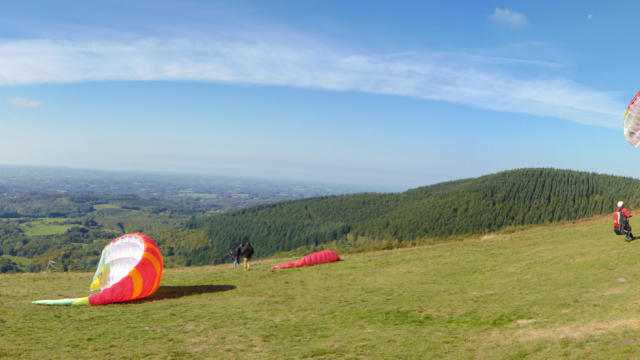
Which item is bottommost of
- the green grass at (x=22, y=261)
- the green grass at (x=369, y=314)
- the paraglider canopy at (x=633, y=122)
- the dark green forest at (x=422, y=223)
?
the green grass at (x=22, y=261)

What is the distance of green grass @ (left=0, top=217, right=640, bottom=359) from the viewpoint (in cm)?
1075

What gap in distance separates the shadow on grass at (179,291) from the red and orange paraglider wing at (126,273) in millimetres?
481

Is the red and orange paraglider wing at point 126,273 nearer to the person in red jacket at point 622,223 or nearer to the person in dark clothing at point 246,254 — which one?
the person in dark clothing at point 246,254

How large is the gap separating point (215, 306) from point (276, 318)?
3.40 m

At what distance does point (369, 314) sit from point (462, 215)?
169m

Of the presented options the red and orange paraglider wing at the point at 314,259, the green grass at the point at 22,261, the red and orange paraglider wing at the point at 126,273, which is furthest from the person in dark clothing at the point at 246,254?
the green grass at the point at 22,261

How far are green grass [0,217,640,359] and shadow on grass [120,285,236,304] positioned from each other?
10cm

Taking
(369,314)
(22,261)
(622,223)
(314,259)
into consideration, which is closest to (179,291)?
(314,259)

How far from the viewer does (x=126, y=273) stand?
17625mm

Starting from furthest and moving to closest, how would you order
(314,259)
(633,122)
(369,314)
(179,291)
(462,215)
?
(462,215), (314,259), (633,122), (179,291), (369,314)

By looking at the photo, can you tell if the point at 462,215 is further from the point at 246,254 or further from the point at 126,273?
the point at 126,273

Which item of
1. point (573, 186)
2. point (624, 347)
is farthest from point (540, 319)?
point (573, 186)

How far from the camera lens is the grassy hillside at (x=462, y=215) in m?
167

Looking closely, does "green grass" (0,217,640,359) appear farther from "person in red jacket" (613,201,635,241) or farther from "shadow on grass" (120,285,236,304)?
"person in red jacket" (613,201,635,241)
